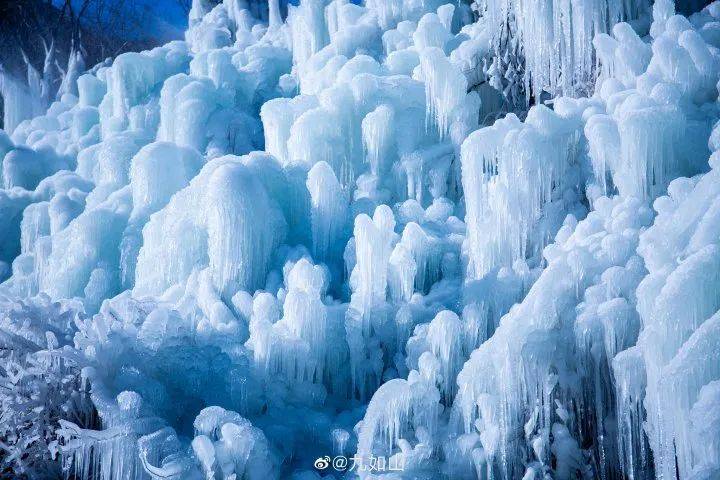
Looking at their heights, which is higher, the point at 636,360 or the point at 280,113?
the point at 280,113

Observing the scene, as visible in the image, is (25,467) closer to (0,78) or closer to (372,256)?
(372,256)

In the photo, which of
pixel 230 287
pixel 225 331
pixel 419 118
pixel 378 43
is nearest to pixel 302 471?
pixel 225 331

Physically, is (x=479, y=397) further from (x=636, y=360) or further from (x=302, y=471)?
(x=302, y=471)

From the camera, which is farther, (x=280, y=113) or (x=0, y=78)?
(x=0, y=78)

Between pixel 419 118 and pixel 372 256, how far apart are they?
2252mm

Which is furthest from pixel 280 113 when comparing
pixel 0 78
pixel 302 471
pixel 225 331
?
pixel 0 78

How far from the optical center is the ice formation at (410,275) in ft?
18.0

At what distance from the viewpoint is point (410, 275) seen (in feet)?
22.1

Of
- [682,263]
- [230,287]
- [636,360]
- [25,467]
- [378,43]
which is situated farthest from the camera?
[378,43]

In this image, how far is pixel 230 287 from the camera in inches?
280

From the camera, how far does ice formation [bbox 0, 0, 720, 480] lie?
5.49 metres

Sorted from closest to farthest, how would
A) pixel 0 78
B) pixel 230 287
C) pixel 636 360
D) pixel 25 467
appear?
1. pixel 636 360
2. pixel 25 467
3. pixel 230 287
4. pixel 0 78

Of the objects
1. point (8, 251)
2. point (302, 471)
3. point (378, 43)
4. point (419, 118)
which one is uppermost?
point (378, 43)

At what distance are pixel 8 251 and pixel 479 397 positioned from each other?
24.8 feet
